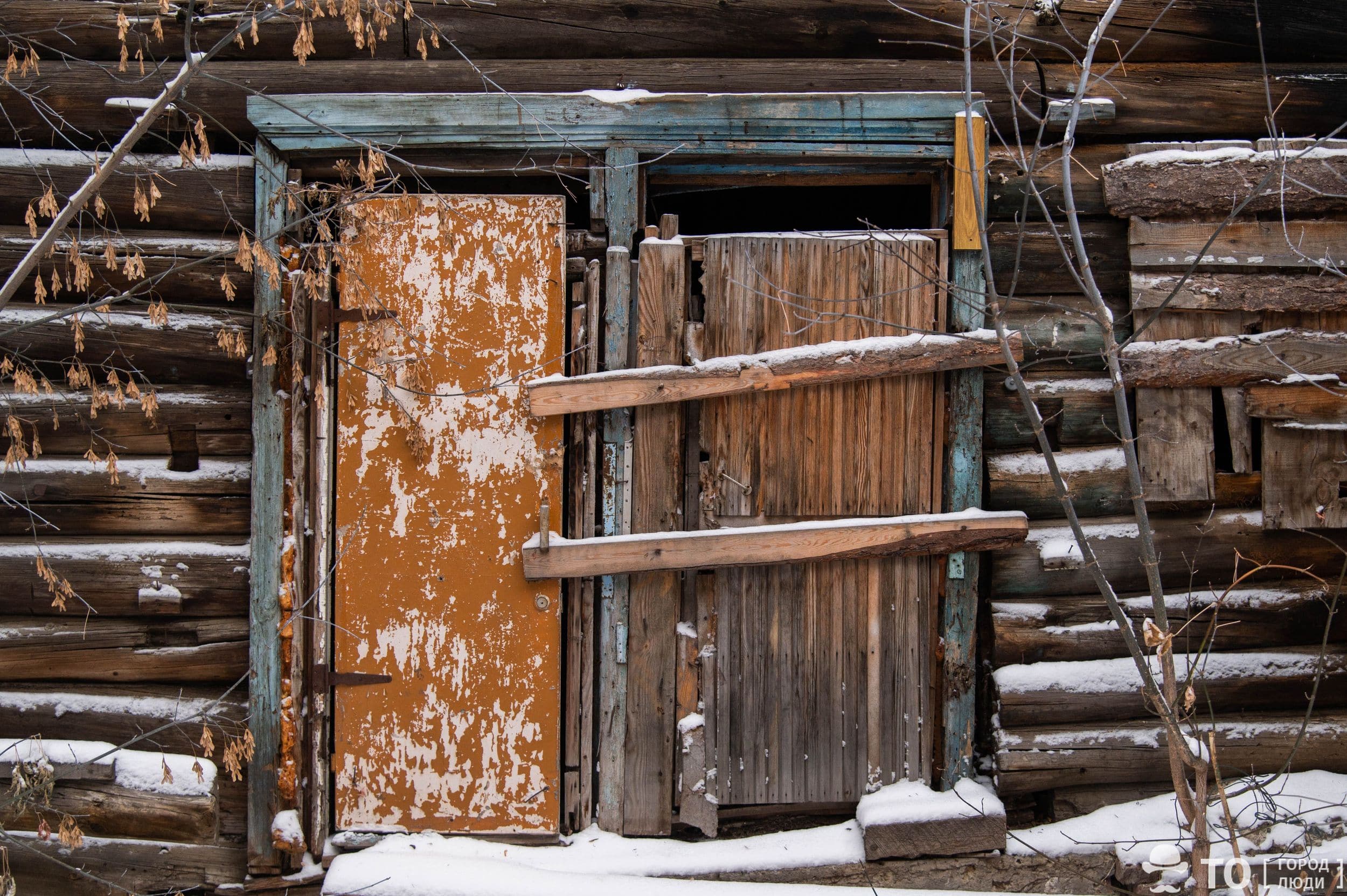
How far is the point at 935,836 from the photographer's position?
3514 millimetres

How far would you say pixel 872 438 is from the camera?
3668 mm

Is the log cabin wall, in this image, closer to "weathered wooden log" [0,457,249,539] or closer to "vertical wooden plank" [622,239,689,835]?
"weathered wooden log" [0,457,249,539]

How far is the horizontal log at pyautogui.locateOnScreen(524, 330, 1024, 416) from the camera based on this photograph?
140 inches

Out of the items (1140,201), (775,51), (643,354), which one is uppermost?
(775,51)

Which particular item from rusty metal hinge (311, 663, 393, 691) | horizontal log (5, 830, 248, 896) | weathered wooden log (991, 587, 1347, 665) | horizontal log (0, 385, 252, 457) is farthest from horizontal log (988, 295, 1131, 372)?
horizontal log (5, 830, 248, 896)

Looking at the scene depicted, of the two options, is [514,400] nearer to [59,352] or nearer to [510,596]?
[510,596]

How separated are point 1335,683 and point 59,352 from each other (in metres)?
5.17

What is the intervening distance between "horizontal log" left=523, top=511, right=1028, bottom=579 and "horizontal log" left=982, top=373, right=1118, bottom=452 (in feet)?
1.11

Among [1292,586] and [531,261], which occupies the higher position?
[531,261]

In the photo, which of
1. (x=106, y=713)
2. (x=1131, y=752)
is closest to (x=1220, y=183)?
(x=1131, y=752)

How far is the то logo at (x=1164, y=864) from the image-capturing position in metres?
3.41

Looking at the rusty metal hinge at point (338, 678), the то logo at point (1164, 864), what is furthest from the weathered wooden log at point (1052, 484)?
the rusty metal hinge at point (338, 678)

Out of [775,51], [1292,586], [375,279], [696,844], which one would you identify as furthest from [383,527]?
[1292,586]

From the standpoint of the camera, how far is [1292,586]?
3.72 metres
